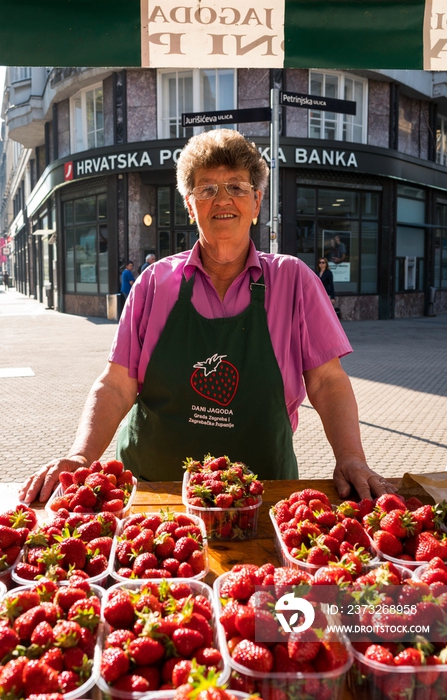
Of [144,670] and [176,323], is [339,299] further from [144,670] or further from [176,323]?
[144,670]

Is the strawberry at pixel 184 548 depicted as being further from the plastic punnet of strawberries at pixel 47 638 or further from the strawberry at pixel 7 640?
the strawberry at pixel 7 640

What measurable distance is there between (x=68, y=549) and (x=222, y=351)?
4.34ft

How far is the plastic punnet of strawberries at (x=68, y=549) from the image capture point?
152 cm

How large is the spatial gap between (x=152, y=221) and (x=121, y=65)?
18.9m

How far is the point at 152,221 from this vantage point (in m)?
21.0

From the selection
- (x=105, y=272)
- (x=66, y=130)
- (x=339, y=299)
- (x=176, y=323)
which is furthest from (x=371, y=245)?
(x=176, y=323)

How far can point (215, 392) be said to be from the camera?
108 inches

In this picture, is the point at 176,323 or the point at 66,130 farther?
the point at 66,130

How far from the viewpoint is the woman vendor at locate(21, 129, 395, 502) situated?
2730mm

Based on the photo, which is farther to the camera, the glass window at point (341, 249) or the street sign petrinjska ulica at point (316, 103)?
the glass window at point (341, 249)

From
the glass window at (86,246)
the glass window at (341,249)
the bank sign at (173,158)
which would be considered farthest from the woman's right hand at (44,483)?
the glass window at (86,246)

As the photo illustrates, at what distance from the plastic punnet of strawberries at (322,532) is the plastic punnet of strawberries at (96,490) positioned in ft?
1.60

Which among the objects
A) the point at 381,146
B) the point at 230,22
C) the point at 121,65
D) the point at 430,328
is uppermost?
the point at 381,146

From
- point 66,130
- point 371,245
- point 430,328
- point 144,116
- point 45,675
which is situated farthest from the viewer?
point 66,130
